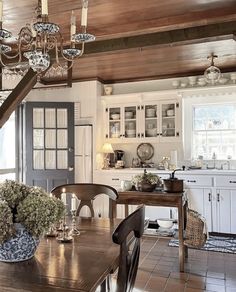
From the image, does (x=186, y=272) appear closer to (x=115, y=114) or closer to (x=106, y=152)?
(x=106, y=152)

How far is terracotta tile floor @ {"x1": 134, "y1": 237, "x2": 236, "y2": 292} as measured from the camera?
2717 millimetres

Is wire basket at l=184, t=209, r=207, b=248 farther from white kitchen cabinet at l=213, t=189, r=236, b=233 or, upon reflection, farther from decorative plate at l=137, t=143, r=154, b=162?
decorative plate at l=137, t=143, r=154, b=162

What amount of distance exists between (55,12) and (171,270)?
2890 mm

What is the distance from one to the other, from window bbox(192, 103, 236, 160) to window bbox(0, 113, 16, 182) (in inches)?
124

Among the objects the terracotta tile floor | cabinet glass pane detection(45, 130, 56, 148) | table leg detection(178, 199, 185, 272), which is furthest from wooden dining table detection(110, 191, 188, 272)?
cabinet glass pane detection(45, 130, 56, 148)

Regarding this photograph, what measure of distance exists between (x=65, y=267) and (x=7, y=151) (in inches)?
160

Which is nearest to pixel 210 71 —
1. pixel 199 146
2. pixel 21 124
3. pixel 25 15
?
pixel 199 146

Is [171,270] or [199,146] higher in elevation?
[199,146]

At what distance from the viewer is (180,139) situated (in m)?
5.11

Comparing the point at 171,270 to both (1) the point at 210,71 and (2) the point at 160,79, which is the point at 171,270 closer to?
(1) the point at 210,71

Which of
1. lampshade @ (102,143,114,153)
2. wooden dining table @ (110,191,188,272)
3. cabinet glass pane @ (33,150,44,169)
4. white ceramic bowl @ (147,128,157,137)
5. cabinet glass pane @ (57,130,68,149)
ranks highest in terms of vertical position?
white ceramic bowl @ (147,128,157,137)

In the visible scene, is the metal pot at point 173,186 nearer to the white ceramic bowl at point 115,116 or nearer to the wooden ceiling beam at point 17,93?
the wooden ceiling beam at point 17,93

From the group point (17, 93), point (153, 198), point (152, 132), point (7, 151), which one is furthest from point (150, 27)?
point (7, 151)

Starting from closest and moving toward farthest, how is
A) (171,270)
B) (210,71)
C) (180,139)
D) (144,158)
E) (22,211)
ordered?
1. (22,211)
2. (171,270)
3. (210,71)
4. (180,139)
5. (144,158)
